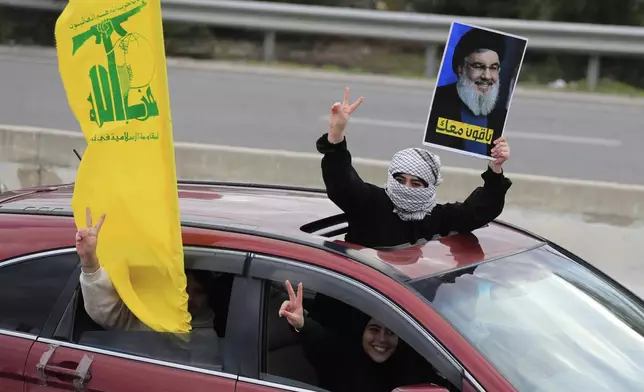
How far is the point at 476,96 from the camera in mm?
3789

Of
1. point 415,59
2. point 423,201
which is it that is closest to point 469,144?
point 423,201

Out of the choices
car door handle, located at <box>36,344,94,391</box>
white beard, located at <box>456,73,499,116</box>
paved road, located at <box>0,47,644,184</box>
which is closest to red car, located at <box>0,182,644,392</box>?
car door handle, located at <box>36,344,94,391</box>

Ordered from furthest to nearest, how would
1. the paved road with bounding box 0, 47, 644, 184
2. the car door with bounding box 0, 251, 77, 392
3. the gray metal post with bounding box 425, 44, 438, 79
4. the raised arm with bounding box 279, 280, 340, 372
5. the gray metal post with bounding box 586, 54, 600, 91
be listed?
the gray metal post with bounding box 425, 44, 438, 79 → the gray metal post with bounding box 586, 54, 600, 91 → the paved road with bounding box 0, 47, 644, 184 → the car door with bounding box 0, 251, 77, 392 → the raised arm with bounding box 279, 280, 340, 372

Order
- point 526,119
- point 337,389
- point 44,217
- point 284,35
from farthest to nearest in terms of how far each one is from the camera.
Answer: point 284,35
point 526,119
point 44,217
point 337,389

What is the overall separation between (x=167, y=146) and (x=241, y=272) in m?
0.53

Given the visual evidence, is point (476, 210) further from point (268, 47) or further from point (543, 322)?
point (268, 47)

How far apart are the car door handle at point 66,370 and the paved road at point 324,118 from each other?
21.5 feet

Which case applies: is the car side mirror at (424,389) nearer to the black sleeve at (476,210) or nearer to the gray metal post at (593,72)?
the black sleeve at (476,210)

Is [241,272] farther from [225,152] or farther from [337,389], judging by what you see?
[225,152]

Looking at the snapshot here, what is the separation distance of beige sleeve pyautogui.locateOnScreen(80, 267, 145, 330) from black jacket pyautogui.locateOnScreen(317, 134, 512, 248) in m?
0.86

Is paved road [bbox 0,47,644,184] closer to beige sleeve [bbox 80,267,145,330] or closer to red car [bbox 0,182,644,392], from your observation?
red car [bbox 0,182,644,392]

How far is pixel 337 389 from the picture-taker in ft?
10.7

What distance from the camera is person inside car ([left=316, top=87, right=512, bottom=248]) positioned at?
3672mm

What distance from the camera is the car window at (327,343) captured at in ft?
10.4
